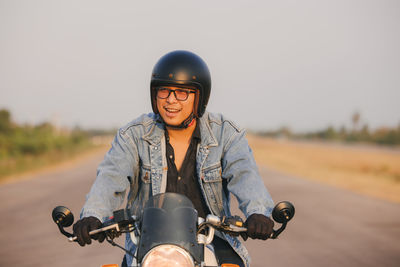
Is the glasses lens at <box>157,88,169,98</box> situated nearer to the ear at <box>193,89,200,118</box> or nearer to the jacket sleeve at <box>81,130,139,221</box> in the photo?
the ear at <box>193,89,200,118</box>

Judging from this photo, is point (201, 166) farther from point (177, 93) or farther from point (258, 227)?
point (258, 227)

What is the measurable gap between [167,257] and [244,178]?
1108mm

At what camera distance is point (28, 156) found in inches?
904

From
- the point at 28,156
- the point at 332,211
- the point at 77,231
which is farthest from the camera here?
the point at 28,156

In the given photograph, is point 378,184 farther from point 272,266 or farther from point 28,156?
point 28,156

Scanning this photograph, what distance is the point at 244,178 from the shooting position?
267cm

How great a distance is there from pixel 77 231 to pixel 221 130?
4.24 ft

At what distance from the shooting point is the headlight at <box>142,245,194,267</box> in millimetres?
1657

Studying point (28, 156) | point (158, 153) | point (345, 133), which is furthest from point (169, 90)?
point (345, 133)

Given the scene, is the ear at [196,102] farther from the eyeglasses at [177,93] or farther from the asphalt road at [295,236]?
the asphalt road at [295,236]

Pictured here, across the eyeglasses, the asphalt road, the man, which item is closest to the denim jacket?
the man

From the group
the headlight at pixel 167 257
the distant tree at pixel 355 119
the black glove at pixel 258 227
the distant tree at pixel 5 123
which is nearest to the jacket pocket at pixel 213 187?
the black glove at pixel 258 227

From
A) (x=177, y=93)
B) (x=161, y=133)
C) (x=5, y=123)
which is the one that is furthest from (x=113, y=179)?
(x=5, y=123)

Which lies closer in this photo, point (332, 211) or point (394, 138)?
point (332, 211)
